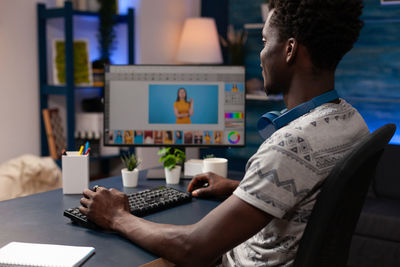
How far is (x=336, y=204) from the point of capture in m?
0.94

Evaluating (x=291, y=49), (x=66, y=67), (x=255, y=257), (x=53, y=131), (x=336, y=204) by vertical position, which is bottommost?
(x=53, y=131)

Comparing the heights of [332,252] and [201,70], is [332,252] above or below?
below

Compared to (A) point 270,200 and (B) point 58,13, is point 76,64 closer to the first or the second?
(B) point 58,13

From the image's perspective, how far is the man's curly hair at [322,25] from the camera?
107 cm

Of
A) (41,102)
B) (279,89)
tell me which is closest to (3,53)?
(41,102)

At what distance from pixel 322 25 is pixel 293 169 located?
330mm

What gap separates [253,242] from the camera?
1188 millimetres

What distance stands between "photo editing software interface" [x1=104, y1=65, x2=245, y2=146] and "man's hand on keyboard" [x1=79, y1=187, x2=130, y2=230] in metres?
0.73

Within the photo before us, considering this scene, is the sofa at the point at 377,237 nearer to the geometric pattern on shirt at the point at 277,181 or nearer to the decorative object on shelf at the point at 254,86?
the decorative object on shelf at the point at 254,86

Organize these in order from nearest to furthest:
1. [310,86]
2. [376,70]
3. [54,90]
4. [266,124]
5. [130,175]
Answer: [310,86] < [266,124] < [130,175] < [54,90] < [376,70]

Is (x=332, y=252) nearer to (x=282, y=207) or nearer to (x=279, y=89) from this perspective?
(x=282, y=207)

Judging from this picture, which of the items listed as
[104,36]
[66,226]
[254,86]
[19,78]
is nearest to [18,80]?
[19,78]

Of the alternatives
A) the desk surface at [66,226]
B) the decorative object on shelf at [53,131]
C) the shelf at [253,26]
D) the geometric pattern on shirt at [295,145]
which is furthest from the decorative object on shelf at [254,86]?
the geometric pattern on shirt at [295,145]

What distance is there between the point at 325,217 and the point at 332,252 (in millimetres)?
123
